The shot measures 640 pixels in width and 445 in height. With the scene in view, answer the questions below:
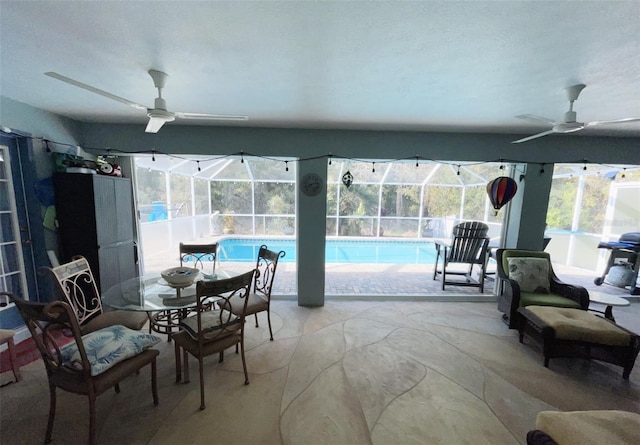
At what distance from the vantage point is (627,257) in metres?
4.11

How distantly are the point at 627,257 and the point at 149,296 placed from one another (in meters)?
6.83

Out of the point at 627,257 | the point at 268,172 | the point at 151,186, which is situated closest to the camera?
the point at 627,257

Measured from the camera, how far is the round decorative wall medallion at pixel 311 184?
3191 millimetres

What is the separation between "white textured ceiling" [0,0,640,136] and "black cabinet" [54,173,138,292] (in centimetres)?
78

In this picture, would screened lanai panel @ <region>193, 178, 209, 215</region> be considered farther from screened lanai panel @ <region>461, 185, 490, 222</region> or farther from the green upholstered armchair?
screened lanai panel @ <region>461, 185, 490, 222</region>

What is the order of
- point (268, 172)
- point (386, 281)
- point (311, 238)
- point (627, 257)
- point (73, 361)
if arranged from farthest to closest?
point (268, 172)
point (386, 281)
point (627, 257)
point (311, 238)
point (73, 361)

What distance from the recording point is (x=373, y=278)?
15.0 feet

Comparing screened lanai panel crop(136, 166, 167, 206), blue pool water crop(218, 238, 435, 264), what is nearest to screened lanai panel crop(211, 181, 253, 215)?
blue pool water crop(218, 238, 435, 264)

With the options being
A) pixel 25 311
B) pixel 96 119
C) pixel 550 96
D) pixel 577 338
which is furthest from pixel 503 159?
pixel 96 119

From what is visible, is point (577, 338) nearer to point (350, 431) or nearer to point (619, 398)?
point (619, 398)

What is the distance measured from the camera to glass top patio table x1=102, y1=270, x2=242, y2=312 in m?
1.79

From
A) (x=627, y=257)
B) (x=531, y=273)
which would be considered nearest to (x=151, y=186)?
(x=531, y=273)

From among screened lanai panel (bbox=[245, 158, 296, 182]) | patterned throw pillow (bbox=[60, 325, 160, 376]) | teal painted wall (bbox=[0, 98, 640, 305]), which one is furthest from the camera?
screened lanai panel (bbox=[245, 158, 296, 182])

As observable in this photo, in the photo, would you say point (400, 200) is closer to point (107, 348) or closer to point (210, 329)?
point (210, 329)
